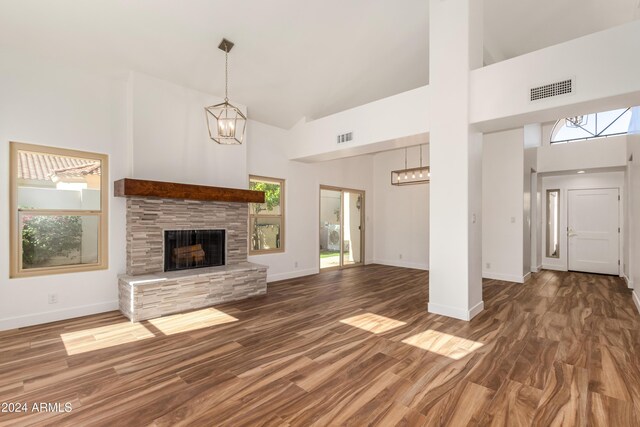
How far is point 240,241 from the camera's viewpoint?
5.49 m

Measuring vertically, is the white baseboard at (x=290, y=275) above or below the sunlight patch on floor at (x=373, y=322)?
above

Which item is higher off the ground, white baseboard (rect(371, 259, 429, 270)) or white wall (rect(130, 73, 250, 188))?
white wall (rect(130, 73, 250, 188))

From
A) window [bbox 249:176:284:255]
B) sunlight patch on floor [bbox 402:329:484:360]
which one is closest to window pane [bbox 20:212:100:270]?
window [bbox 249:176:284:255]

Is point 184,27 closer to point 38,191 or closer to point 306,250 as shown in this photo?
point 38,191

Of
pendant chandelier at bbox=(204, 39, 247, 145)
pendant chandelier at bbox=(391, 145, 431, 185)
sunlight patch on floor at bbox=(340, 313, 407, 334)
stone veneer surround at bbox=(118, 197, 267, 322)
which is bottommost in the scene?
sunlight patch on floor at bbox=(340, 313, 407, 334)

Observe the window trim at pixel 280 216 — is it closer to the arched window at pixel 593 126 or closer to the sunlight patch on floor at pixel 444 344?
the sunlight patch on floor at pixel 444 344

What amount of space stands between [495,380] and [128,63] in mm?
5434

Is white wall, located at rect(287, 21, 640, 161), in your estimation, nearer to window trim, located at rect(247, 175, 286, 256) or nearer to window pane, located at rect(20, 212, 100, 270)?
window trim, located at rect(247, 175, 286, 256)

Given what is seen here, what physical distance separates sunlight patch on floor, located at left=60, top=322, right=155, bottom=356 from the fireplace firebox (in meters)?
1.14

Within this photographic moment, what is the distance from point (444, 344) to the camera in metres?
3.15

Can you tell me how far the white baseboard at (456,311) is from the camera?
12.7ft

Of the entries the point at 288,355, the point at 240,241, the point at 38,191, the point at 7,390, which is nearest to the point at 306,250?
the point at 240,241

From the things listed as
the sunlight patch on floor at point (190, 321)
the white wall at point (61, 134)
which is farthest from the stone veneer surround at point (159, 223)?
the sunlight patch on floor at point (190, 321)

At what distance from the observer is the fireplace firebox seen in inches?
184
